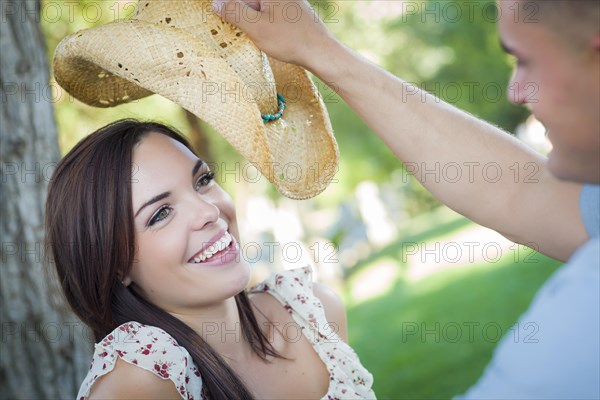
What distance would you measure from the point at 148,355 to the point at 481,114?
1126 centimetres

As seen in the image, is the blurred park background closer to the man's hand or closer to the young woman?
the young woman

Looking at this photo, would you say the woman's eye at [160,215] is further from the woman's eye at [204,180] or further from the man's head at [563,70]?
the man's head at [563,70]

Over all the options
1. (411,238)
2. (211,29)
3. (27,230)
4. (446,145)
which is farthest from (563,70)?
(411,238)

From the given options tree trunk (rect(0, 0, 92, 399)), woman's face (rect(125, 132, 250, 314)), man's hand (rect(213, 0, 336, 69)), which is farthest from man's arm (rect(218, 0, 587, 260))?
tree trunk (rect(0, 0, 92, 399))

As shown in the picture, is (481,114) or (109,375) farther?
(481,114)

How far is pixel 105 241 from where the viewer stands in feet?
7.89

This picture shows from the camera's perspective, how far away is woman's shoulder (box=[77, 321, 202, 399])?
2262mm

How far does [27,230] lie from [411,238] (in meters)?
11.3

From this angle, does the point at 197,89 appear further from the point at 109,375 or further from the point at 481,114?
the point at 481,114

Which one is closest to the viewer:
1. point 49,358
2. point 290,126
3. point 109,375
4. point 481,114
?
point 109,375

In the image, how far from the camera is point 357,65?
7.36ft

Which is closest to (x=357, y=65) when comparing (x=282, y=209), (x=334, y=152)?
(x=334, y=152)

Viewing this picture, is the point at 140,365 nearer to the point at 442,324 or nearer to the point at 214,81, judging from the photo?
the point at 214,81

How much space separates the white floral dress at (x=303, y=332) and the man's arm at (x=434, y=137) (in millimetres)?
771
